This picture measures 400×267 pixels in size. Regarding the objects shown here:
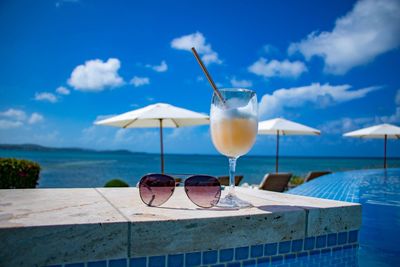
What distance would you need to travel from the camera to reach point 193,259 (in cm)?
132

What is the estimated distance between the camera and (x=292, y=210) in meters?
1.53

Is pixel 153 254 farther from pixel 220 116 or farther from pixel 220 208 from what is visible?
pixel 220 116

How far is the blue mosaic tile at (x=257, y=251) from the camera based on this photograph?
145 centimetres

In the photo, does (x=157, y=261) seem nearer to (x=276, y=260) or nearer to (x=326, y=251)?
(x=276, y=260)

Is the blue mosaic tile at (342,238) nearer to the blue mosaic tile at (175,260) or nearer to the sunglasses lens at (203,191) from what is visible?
the sunglasses lens at (203,191)

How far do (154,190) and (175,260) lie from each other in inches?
15.3

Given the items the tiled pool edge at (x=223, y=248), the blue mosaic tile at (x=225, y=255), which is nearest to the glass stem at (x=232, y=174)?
the tiled pool edge at (x=223, y=248)

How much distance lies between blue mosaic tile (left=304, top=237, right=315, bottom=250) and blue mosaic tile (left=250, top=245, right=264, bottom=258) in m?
0.26

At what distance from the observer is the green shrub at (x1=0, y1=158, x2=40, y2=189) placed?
759 centimetres

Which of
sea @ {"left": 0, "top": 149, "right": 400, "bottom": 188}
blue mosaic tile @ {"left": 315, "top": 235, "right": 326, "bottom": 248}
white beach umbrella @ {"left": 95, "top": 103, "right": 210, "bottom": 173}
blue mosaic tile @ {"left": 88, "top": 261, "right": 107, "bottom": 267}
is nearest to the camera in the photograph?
blue mosaic tile @ {"left": 88, "top": 261, "right": 107, "bottom": 267}

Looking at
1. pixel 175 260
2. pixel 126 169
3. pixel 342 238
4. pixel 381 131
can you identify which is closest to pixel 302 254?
pixel 342 238

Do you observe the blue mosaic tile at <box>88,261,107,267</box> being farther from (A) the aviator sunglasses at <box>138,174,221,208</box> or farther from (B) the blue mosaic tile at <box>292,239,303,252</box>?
(B) the blue mosaic tile at <box>292,239,303,252</box>

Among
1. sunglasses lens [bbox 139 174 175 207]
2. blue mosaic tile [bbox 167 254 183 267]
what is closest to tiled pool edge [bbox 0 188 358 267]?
blue mosaic tile [bbox 167 254 183 267]

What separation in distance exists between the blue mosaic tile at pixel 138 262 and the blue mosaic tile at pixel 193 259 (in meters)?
0.17
